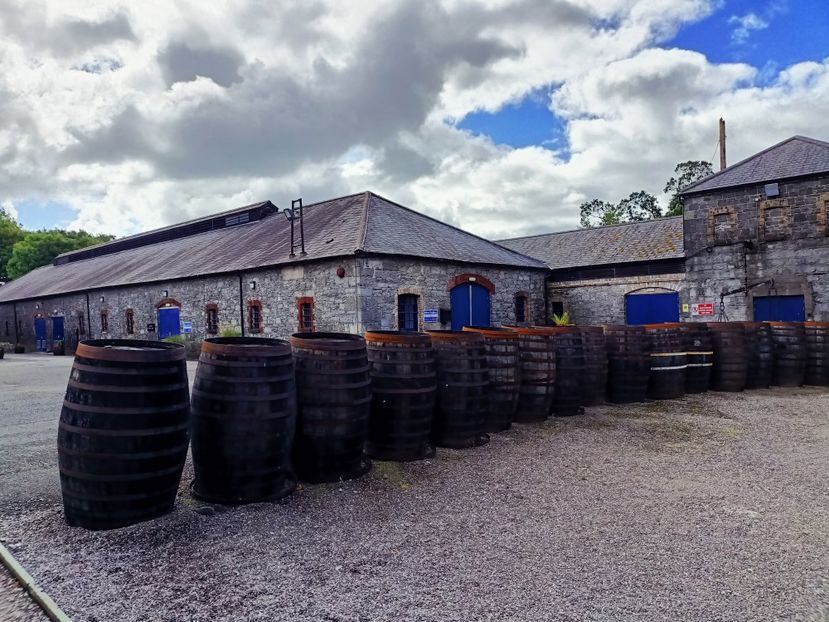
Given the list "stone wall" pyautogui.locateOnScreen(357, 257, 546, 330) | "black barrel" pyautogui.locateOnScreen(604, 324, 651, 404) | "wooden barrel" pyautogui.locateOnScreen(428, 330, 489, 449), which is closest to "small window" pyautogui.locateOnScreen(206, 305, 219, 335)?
"stone wall" pyautogui.locateOnScreen(357, 257, 546, 330)

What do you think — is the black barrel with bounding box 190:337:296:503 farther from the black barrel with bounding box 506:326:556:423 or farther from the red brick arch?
the red brick arch

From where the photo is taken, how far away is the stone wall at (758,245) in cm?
1513

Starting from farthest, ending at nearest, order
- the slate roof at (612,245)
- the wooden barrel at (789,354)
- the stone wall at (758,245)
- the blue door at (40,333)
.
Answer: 1. the blue door at (40,333)
2. the slate roof at (612,245)
3. the stone wall at (758,245)
4. the wooden barrel at (789,354)

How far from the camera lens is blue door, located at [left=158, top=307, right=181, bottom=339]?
19453 millimetres

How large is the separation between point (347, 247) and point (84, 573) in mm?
11343

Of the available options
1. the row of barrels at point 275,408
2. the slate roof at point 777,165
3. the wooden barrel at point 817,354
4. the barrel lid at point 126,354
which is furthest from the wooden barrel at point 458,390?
the slate roof at point 777,165

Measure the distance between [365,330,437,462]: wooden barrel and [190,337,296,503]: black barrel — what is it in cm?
116

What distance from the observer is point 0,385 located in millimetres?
11734

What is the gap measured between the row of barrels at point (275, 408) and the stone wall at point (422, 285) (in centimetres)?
707

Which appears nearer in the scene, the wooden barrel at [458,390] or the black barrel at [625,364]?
the wooden barrel at [458,390]

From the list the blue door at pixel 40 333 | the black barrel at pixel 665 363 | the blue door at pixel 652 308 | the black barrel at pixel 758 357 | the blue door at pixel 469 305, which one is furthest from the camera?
the blue door at pixel 40 333

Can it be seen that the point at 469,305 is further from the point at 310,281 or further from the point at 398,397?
the point at 398,397

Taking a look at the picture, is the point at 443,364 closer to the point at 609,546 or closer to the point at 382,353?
the point at 382,353

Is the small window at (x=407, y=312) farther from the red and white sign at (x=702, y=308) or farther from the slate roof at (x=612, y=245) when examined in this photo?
the red and white sign at (x=702, y=308)
